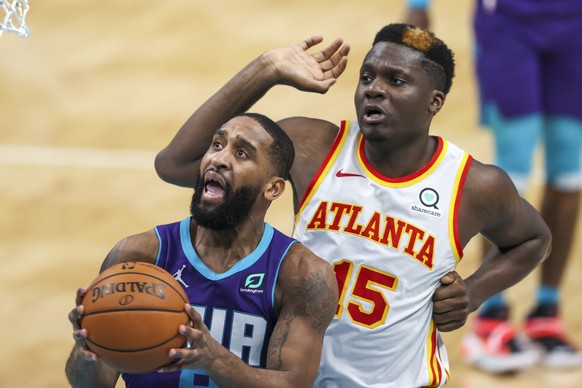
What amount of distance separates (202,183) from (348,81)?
6.56 metres

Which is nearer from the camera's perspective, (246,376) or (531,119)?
(246,376)

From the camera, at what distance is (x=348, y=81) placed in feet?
36.0

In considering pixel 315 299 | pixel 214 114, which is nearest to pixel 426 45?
pixel 214 114

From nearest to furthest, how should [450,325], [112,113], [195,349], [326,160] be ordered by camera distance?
1. [195,349]
2. [450,325]
3. [326,160]
4. [112,113]

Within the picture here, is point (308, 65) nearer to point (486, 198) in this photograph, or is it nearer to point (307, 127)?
point (307, 127)

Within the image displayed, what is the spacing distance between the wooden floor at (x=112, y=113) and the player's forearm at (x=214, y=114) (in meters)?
2.96

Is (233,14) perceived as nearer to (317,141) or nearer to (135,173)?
(135,173)

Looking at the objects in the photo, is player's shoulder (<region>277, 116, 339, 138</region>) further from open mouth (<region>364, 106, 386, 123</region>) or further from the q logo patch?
the q logo patch

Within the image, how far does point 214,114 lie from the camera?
197 inches

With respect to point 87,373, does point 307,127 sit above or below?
above

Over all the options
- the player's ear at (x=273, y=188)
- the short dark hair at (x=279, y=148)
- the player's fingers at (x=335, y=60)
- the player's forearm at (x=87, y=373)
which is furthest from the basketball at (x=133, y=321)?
the player's fingers at (x=335, y=60)

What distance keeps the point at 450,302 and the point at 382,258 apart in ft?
1.03

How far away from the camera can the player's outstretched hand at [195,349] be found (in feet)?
13.1

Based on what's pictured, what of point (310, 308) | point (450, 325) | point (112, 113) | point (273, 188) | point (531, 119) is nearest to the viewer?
point (310, 308)
